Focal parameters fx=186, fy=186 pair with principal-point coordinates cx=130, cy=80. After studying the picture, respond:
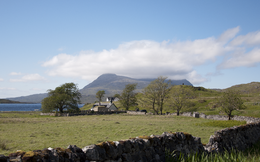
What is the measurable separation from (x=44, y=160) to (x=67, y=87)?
68937mm

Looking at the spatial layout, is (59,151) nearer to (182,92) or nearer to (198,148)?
(198,148)

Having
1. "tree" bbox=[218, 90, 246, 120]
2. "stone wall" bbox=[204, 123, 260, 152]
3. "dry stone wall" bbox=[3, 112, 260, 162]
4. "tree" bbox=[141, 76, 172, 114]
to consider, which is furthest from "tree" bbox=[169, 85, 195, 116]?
"dry stone wall" bbox=[3, 112, 260, 162]

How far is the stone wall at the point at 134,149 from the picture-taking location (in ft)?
12.8

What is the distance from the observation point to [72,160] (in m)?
4.20

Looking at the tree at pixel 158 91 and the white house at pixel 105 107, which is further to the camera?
the white house at pixel 105 107

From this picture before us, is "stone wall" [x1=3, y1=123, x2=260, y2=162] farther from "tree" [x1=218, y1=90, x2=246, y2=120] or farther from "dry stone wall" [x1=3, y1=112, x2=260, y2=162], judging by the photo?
"tree" [x1=218, y1=90, x2=246, y2=120]

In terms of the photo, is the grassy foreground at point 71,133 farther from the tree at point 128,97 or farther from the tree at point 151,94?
the tree at point 128,97

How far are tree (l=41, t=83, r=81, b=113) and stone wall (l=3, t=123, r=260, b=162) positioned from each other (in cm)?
5876

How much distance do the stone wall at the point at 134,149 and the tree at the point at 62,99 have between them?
58763 millimetres

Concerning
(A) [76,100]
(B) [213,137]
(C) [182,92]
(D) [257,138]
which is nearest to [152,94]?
(C) [182,92]

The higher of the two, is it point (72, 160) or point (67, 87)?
point (67, 87)

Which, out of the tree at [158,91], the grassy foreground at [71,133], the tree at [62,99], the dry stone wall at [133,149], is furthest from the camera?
the tree at [158,91]

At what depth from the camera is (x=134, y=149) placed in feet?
18.7

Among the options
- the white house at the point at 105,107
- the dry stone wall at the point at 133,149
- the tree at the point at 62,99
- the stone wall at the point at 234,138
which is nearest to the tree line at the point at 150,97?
the tree at the point at 62,99
